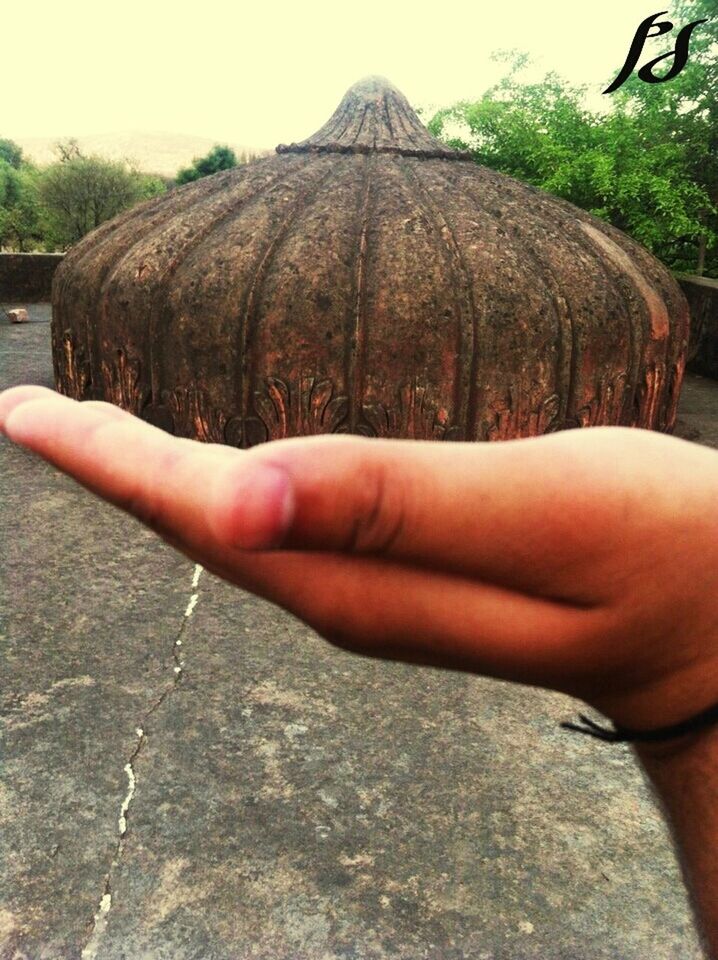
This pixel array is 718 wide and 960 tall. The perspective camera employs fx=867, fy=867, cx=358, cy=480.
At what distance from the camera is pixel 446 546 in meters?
0.69

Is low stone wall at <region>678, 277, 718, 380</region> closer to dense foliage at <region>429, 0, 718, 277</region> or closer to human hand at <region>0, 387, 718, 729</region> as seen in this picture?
dense foliage at <region>429, 0, 718, 277</region>

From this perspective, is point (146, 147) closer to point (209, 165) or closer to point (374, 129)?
point (209, 165)

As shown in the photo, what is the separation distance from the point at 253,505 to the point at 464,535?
0.18 meters

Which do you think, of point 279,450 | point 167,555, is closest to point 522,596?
point 279,450

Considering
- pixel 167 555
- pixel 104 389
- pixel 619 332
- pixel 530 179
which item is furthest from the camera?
pixel 530 179

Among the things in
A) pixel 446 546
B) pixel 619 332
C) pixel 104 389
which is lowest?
pixel 104 389

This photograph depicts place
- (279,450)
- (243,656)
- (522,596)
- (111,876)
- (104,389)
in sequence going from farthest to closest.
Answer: (104,389)
(243,656)
(111,876)
(522,596)
(279,450)

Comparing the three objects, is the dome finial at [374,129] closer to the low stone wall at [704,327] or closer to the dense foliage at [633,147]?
the low stone wall at [704,327]

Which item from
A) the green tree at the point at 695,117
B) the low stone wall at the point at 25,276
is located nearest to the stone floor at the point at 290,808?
the low stone wall at the point at 25,276

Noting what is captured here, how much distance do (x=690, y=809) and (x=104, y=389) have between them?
189 inches

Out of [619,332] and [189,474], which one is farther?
[619,332]

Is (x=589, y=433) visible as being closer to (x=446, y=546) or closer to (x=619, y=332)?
(x=446, y=546)

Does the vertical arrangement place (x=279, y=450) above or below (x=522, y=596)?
above

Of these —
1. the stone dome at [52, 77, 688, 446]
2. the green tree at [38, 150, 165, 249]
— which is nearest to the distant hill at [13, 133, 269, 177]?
the green tree at [38, 150, 165, 249]
